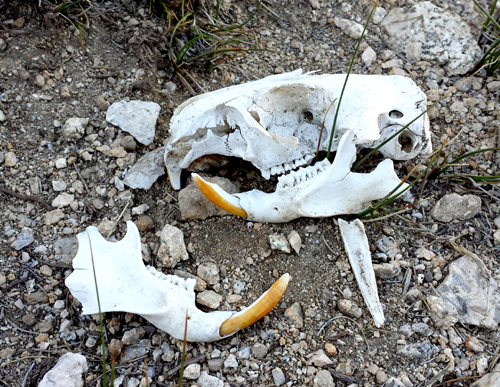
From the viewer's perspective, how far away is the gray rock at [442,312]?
82.4 inches

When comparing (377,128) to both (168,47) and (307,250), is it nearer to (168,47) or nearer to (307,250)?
(307,250)

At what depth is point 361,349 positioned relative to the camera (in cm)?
203

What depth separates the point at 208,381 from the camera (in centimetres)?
194

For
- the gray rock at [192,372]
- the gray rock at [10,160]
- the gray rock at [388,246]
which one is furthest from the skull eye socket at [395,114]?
the gray rock at [10,160]

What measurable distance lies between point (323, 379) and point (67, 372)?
3.24 ft

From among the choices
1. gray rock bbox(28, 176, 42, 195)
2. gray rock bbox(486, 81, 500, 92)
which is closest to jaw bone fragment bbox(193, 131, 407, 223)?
gray rock bbox(28, 176, 42, 195)

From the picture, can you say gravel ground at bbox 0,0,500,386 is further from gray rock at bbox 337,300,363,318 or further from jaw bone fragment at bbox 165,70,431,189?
jaw bone fragment at bbox 165,70,431,189

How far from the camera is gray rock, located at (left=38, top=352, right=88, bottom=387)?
188cm

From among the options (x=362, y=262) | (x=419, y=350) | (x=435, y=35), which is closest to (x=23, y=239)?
(x=362, y=262)

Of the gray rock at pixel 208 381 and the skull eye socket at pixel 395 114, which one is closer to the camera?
the gray rock at pixel 208 381

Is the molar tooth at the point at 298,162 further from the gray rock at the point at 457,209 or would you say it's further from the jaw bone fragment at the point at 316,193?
the gray rock at the point at 457,209

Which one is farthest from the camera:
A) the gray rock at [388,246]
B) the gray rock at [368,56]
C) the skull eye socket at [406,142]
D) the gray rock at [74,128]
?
the gray rock at [368,56]

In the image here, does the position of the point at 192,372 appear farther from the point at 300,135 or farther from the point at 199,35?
the point at 199,35

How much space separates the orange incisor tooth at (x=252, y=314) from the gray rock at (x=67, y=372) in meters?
0.56
